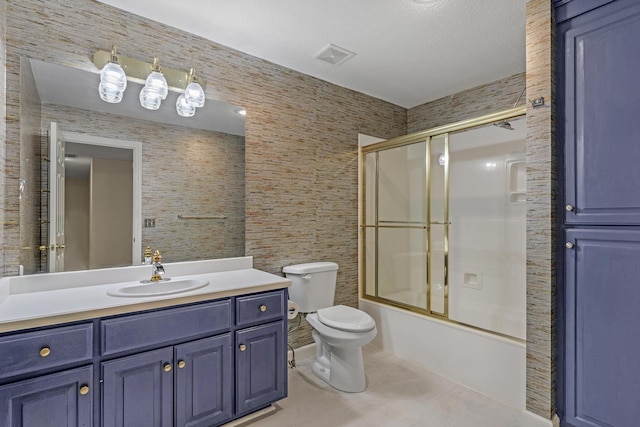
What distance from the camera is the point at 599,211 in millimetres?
1581

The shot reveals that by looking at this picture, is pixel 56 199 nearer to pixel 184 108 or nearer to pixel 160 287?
pixel 160 287

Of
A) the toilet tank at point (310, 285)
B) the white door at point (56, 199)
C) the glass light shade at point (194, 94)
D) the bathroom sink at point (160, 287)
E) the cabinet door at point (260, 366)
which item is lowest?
the cabinet door at point (260, 366)

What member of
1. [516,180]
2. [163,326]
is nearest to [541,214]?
[516,180]

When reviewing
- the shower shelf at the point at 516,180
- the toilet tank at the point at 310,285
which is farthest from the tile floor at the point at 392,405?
the shower shelf at the point at 516,180

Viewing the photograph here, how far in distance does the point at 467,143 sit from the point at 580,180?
1608 mm

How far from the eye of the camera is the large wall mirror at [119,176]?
1.67 metres

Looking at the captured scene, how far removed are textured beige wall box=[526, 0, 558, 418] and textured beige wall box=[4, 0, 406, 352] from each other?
152 centimetres

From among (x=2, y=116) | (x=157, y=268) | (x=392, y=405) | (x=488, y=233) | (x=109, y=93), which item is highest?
(x=109, y=93)

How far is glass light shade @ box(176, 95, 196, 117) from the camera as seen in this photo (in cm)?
209

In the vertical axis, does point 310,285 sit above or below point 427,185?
below

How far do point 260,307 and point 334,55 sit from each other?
1.83 metres

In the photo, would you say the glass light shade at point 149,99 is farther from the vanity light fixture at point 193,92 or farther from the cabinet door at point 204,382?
the cabinet door at point 204,382

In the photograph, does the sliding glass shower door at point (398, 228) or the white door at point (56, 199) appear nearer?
the white door at point (56, 199)

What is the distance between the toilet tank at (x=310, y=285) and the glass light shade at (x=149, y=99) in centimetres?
142
